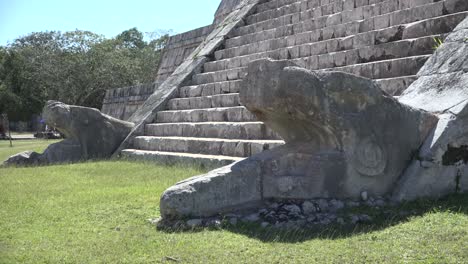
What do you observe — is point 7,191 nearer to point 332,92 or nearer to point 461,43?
point 332,92

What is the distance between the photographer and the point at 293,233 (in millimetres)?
3926

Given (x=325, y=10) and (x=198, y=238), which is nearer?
(x=198, y=238)

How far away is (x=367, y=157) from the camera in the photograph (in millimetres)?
4488

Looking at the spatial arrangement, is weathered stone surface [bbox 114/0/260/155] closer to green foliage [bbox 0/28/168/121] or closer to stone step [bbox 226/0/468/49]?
stone step [bbox 226/0/468/49]

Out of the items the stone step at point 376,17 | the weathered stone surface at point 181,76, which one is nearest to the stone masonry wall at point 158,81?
the weathered stone surface at point 181,76

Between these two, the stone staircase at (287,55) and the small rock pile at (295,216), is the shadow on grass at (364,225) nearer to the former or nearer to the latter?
the small rock pile at (295,216)

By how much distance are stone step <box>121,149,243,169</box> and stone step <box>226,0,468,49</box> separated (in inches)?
111

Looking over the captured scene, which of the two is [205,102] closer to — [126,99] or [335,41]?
[335,41]

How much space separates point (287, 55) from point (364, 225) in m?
5.26

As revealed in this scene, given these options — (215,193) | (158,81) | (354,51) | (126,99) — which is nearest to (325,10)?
(354,51)

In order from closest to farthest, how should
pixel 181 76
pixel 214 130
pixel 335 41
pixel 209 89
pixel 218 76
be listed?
pixel 335 41
pixel 214 130
pixel 209 89
pixel 218 76
pixel 181 76

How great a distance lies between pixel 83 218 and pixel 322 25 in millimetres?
5888

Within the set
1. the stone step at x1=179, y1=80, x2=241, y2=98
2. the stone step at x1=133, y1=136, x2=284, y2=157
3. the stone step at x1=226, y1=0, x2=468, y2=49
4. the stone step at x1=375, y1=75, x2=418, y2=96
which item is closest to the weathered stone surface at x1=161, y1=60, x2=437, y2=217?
the stone step at x1=375, y1=75, x2=418, y2=96

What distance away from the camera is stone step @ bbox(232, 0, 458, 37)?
23.0 feet
